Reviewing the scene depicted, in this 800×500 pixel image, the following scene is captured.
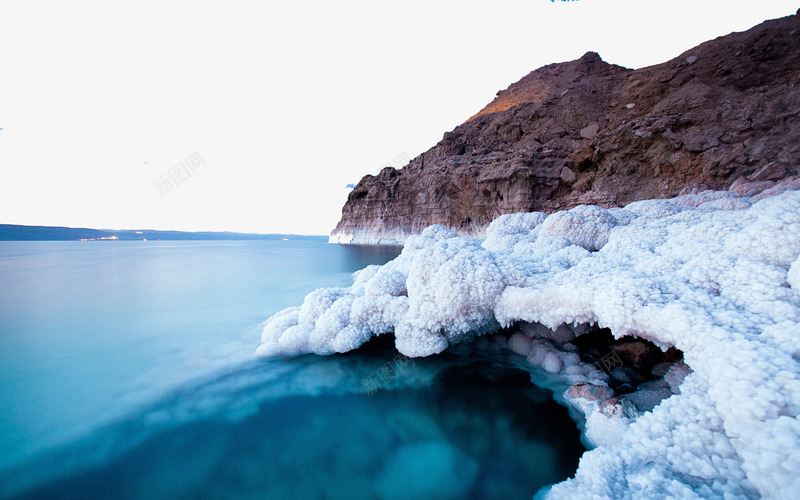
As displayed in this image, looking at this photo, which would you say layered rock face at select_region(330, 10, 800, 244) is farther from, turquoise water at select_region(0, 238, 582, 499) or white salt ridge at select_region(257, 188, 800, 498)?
turquoise water at select_region(0, 238, 582, 499)

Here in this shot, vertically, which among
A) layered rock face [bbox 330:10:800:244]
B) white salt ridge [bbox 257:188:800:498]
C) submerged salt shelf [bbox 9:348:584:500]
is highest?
layered rock face [bbox 330:10:800:244]

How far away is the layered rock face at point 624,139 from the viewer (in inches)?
A: 474

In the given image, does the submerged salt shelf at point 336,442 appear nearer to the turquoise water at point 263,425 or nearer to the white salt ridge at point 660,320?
the turquoise water at point 263,425

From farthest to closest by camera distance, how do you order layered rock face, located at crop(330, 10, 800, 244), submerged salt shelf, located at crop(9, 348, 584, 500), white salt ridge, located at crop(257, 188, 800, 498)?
layered rock face, located at crop(330, 10, 800, 244) → submerged salt shelf, located at crop(9, 348, 584, 500) → white salt ridge, located at crop(257, 188, 800, 498)

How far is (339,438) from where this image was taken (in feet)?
7.48

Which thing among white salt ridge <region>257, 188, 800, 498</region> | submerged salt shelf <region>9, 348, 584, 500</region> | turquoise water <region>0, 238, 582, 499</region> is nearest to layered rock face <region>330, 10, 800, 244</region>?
white salt ridge <region>257, 188, 800, 498</region>

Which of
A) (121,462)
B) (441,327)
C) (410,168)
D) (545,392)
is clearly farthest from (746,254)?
(410,168)

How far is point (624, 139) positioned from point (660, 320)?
19986 millimetres

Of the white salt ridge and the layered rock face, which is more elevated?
the layered rock face

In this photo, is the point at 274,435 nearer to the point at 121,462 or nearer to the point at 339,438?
the point at 339,438

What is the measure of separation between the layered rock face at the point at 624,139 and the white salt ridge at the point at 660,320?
5990 mm

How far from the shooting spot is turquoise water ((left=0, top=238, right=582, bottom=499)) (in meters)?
1.92

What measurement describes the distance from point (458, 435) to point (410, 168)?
3512 centimetres

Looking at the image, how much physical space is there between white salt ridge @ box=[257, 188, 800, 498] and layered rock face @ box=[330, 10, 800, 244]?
599 cm
